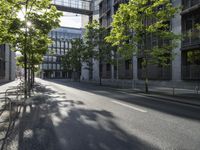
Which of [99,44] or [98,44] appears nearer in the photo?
[99,44]

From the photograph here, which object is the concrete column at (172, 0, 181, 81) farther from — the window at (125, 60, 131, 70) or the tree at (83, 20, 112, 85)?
the window at (125, 60, 131, 70)

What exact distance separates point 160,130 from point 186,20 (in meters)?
20.7

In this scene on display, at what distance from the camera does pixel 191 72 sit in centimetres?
2280

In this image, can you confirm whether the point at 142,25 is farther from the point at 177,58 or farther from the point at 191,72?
the point at 191,72

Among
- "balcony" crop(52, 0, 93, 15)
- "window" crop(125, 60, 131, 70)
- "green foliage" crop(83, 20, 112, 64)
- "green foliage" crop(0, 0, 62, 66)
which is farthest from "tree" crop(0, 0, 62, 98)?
"balcony" crop(52, 0, 93, 15)

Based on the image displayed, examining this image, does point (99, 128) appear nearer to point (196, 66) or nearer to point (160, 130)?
point (160, 130)

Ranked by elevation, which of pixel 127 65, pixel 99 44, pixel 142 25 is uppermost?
pixel 99 44

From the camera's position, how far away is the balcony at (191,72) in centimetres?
2210

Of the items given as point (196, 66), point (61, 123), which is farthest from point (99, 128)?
point (196, 66)

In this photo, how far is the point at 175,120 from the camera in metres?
8.07

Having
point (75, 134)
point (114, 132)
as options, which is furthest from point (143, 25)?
point (75, 134)

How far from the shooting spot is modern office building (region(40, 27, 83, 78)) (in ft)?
348

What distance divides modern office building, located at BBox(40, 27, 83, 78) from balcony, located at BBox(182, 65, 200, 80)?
85607 millimetres

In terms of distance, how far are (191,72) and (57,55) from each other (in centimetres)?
9253
